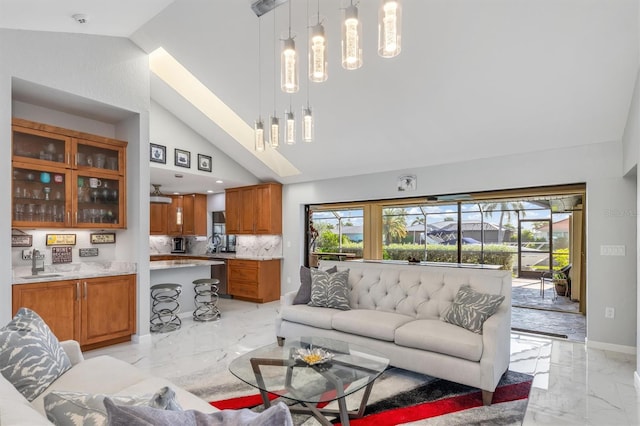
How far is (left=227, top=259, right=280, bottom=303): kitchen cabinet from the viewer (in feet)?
22.0

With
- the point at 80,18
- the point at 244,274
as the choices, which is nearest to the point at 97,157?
the point at 80,18

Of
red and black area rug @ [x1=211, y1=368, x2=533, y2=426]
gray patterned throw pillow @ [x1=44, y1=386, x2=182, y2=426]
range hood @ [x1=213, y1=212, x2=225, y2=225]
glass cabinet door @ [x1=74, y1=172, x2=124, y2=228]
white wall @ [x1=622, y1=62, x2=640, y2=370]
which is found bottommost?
red and black area rug @ [x1=211, y1=368, x2=533, y2=426]

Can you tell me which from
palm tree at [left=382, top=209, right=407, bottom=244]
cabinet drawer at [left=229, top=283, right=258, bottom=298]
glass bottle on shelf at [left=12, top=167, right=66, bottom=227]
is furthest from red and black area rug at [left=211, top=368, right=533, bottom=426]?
cabinet drawer at [left=229, top=283, right=258, bottom=298]

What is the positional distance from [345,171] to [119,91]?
355 centimetres

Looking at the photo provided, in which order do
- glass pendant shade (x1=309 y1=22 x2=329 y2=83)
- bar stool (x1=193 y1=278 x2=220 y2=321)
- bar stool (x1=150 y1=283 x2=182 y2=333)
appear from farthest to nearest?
bar stool (x1=193 y1=278 x2=220 y2=321) → bar stool (x1=150 y1=283 x2=182 y2=333) → glass pendant shade (x1=309 y1=22 x2=329 y2=83)

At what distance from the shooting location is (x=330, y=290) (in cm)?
399

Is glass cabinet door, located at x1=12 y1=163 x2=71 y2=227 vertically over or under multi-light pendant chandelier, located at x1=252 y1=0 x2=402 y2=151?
under

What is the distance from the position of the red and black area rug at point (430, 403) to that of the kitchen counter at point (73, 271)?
2.26m

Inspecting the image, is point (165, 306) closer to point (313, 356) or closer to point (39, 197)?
point (39, 197)

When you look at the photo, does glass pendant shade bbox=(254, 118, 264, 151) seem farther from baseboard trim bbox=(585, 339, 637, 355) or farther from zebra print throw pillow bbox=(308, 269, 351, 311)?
baseboard trim bbox=(585, 339, 637, 355)

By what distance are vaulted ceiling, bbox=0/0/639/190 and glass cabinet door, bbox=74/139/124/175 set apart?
1.24 metres

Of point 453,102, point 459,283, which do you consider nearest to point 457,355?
point 459,283

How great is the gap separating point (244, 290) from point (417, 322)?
4.42 metres

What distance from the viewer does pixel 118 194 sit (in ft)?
14.5
